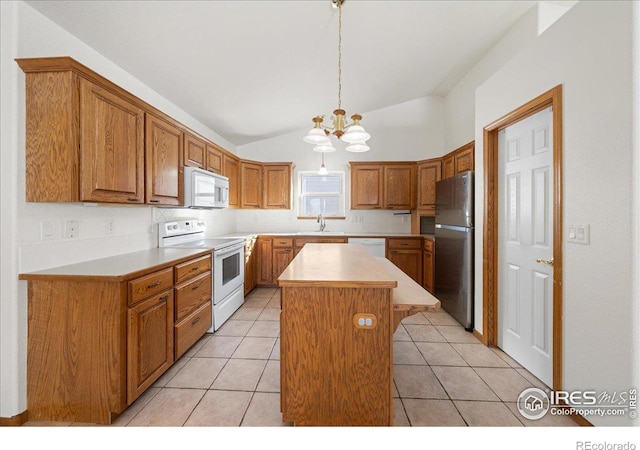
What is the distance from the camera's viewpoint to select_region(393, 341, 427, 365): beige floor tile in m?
2.44

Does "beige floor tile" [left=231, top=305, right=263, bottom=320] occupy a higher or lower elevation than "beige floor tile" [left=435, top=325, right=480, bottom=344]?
higher

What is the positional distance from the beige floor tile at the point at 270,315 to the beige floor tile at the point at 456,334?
1850 mm

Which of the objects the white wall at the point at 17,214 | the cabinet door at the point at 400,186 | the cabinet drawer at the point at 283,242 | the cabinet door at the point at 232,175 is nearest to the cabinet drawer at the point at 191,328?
the white wall at the point at 17,214

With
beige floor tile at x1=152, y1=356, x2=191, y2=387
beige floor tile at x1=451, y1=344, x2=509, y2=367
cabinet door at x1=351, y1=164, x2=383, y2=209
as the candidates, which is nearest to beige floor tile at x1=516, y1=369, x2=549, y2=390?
beige floor tile at x1=451, y1=344, x2=509, y2=367

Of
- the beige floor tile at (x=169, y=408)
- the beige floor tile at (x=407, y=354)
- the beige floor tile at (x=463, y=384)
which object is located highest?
the beige floor tile at (x=407, y=354)

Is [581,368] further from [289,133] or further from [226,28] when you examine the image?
[289,133]

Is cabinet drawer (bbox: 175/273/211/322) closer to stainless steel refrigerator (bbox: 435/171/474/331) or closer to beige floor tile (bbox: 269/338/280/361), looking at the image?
beige floor tile (bbox: 269/338/280/361)

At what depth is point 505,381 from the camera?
2.13 meters

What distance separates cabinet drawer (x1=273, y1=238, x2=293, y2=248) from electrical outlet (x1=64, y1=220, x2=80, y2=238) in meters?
2.73

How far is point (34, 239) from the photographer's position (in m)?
1.75

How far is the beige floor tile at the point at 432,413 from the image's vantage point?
5.63ft

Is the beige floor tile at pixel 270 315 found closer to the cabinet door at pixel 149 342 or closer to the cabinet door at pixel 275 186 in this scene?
the cabinet door at pixel 149 342

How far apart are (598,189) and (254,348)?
2757mm

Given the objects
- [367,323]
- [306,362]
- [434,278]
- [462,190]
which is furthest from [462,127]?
[306,362]
